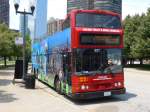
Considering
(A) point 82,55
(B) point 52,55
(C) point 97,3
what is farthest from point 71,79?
(C) point 97,3

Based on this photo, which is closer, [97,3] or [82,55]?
[82,55]

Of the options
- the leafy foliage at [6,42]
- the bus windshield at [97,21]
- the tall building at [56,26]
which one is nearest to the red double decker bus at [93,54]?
the bus windshield at [97,21]

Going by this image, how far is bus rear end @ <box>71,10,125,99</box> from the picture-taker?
1369 centimetres

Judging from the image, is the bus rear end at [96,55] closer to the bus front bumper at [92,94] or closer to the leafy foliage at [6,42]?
the bus front bumper at [92,94]

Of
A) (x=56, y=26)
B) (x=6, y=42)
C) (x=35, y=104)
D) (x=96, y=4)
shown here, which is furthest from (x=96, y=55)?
(x=6, y=42)

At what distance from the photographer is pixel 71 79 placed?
1402cm

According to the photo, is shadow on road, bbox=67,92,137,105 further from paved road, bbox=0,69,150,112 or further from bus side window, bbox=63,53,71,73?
bus side window, bbox=63,53,71,73

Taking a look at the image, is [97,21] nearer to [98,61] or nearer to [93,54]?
[93,54]

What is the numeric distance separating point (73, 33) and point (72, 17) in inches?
28.9

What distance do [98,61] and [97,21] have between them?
67.0 inches

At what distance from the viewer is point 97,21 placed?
1430 centimetres

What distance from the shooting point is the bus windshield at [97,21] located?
14020 mm

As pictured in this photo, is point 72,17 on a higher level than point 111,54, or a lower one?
higher

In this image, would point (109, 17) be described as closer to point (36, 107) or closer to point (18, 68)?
point (36, 107)
